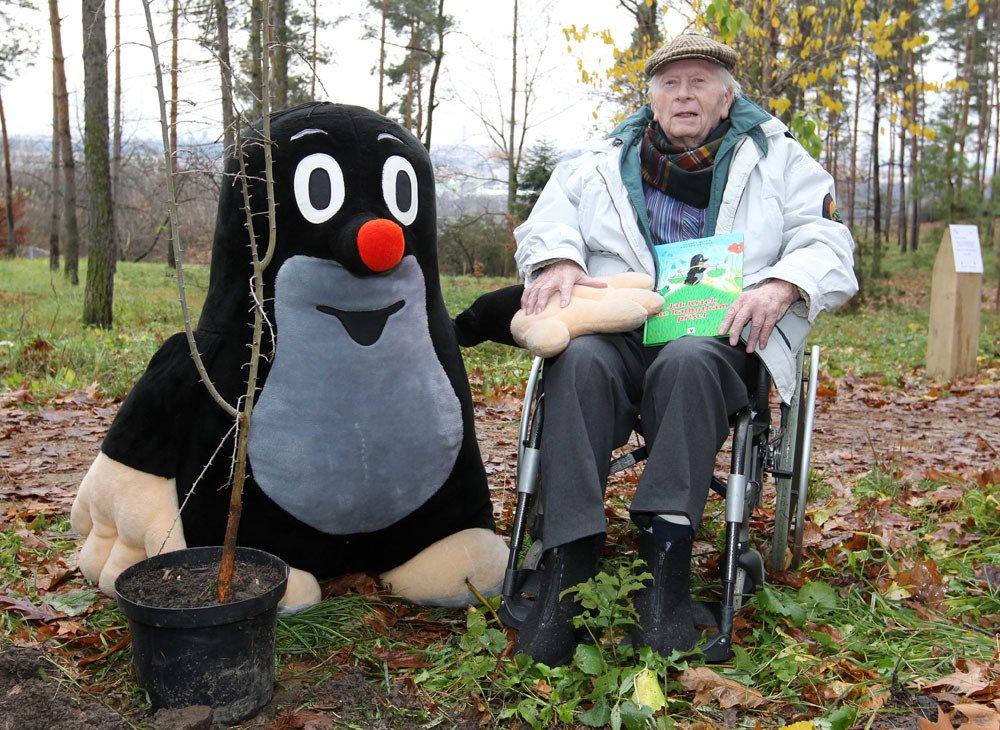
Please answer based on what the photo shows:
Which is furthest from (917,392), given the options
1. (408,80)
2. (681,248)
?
(408,80)

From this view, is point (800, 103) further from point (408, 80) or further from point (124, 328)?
point (408, 80)

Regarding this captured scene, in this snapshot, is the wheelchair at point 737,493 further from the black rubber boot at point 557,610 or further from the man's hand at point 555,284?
the man's hand at point 555,284

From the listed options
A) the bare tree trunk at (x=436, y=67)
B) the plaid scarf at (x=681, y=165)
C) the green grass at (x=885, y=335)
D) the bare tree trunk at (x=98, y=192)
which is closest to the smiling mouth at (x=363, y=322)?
the plaid scarf at (x=681, y=165)

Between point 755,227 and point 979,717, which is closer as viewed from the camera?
point 979,717

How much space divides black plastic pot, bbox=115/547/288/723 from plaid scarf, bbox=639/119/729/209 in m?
1.63

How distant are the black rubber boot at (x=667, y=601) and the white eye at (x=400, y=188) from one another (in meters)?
1.05

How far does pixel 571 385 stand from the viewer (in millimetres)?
2102

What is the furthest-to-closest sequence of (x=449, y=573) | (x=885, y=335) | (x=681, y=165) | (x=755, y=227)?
(x=885, y=335) < (x=681, y=165) < (x=755, y=227) < (x=449, y=573)

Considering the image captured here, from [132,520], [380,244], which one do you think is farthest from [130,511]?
[380,244]

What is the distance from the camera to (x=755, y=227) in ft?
8.00

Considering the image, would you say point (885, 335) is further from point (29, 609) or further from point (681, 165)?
point (29, 609)

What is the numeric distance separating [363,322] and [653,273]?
91cm

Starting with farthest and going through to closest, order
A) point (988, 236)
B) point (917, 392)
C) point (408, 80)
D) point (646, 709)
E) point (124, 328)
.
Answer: point (408, 80) < point (988, 236) < point (124, 328) < point (917, 392) < point (646, 709)

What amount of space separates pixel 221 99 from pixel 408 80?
54.8ft
